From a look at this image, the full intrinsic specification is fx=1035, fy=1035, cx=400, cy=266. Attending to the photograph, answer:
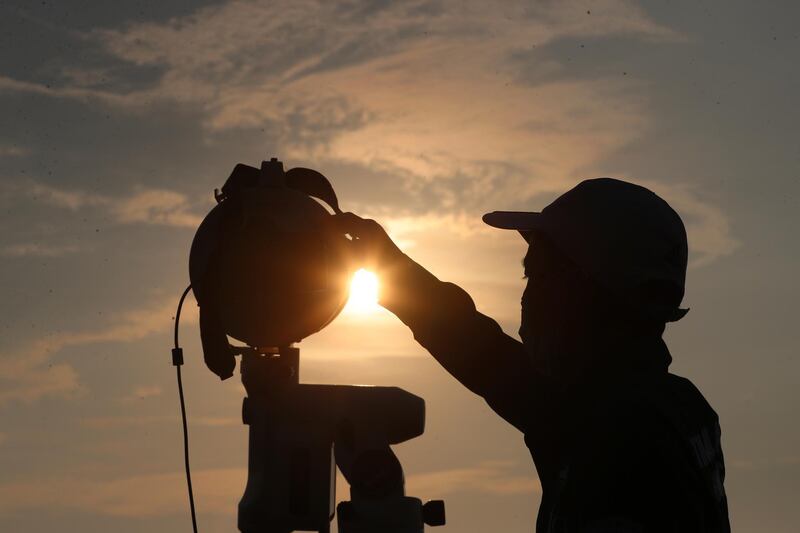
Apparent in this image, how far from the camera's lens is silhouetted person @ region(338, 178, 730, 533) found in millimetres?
3811

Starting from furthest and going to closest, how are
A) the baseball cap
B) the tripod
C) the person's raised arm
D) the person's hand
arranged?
the person's raised arm → the person's hand → the tripod → the baseball cap

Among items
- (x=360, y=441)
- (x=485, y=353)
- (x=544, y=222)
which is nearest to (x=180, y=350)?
(x=360, y=441)

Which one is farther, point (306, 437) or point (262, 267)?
point (262, 267)

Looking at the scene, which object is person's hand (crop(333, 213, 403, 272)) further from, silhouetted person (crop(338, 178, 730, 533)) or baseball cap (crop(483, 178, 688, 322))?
baseball cap (crop(483, 178, 688, 322))

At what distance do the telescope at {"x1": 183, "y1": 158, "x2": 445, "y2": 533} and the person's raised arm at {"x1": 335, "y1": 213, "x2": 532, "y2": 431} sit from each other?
0.42 m

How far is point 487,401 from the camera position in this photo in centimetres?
594

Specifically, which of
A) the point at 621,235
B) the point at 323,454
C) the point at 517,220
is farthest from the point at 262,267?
the point at 621,235

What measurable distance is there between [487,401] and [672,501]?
→ 2193 mm

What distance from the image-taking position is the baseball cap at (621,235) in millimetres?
4609

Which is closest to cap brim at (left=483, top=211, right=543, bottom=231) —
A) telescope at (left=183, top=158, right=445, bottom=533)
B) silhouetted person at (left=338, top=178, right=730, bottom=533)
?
silhouetted person at (left=338, top=178, right=730, bottom=533)

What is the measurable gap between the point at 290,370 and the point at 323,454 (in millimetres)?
481

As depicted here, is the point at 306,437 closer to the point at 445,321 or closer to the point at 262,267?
the point at 262,267

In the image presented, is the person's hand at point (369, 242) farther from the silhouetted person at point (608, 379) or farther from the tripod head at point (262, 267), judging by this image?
the tripod head at point (262, 267)

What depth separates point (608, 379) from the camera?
4.38m
